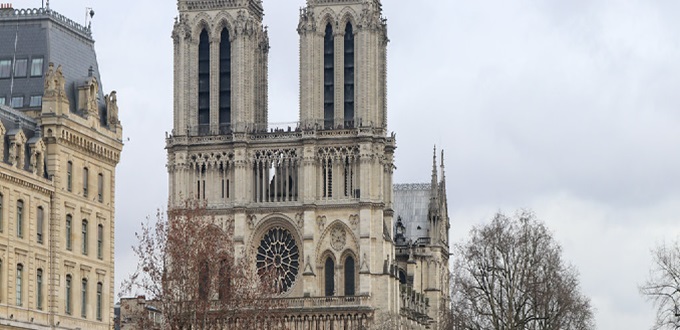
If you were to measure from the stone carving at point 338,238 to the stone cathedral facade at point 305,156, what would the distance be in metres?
0.09

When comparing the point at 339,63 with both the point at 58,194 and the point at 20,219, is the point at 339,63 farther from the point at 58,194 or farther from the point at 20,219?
the point at 20,219

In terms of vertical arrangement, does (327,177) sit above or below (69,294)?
above

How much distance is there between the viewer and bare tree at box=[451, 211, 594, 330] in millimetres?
103812

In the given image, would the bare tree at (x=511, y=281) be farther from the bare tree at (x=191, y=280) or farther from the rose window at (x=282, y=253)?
the rose window at (x=282, y=253)

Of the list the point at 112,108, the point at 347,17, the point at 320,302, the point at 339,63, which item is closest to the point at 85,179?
the point at 112,108

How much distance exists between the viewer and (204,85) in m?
165

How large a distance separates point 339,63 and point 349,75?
1482 mm

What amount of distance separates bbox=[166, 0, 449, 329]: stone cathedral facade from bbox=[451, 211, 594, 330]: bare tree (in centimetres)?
5302

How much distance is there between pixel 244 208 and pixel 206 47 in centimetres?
1516

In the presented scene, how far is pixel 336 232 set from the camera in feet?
529

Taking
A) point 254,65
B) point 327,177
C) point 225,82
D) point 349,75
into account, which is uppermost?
point 254,65

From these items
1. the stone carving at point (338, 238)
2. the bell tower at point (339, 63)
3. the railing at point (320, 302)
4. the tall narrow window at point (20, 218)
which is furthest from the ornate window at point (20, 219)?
the bell tower at point (339, 63)

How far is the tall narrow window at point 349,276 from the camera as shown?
6358 inches

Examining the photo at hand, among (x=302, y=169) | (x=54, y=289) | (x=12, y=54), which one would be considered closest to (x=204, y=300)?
(x=54, y=289)
